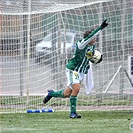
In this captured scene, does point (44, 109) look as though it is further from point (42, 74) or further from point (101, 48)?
point (101, 48)

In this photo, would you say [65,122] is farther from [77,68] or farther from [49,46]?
[49,46]

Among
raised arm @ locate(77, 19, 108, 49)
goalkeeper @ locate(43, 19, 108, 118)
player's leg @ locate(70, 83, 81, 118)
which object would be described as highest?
raised arm @ locate(77, 19, 108, 49)

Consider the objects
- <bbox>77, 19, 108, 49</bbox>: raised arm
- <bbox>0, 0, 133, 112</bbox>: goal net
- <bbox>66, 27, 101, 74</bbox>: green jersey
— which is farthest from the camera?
<bbox>0, 0, 133, 112</bbox>: goal net

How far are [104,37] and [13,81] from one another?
2378 millimetres

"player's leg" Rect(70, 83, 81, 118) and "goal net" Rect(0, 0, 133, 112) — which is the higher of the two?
"goal net" Rect(0, 0, 133, 112)

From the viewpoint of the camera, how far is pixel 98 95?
15719mm

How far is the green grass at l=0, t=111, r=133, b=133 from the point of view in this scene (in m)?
10.1

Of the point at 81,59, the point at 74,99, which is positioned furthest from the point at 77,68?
the point at 74,99

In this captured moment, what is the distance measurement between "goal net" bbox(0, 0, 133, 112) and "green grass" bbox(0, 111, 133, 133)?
150 cm

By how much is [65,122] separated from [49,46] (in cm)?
438

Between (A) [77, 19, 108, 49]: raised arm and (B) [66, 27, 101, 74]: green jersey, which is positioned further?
(B) [66, 27, 101, 74]: green jersey

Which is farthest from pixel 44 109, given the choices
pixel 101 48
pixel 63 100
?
pixel 101 48

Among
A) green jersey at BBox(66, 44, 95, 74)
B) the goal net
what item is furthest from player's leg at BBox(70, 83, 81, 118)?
the goal net

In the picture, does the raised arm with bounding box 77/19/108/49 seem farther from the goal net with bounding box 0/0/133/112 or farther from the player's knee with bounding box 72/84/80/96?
the goal net with bounding box 0/0/133/112
